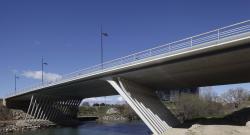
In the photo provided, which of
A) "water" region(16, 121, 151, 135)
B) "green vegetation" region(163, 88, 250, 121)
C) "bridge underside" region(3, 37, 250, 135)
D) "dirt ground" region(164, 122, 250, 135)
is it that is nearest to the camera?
"dirt ground" region(164, 122, 250, 135)

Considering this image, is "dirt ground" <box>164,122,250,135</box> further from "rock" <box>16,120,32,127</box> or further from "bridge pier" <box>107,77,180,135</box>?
"rock" <box>16,120,32,127</box>

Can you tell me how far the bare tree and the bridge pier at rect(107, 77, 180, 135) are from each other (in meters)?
42.1

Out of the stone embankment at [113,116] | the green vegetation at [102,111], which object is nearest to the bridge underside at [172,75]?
the stone embankment at [113,116]

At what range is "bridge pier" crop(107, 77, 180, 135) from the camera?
36.8 metres

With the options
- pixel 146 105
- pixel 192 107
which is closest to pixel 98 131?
pixel 192 107

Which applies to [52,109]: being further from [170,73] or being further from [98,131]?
[170,73]

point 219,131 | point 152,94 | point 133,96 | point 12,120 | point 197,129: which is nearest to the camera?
point 219,131

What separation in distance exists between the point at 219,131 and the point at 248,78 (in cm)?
1112

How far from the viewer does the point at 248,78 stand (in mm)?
37938

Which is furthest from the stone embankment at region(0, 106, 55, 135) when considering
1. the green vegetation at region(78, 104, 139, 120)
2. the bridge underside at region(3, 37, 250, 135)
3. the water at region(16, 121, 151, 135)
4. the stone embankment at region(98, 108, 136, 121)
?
the green vegetation at region(78, 104, 139, 120)

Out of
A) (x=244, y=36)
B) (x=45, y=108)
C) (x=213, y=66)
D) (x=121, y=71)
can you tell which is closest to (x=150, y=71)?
(x=121, y=71)

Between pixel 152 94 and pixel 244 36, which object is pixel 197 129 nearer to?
pixel 244 36

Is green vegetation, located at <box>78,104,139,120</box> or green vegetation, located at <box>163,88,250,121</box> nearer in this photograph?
green vegetation, located at <box>163,88,250,121</box>

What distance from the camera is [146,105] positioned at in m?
39.8
